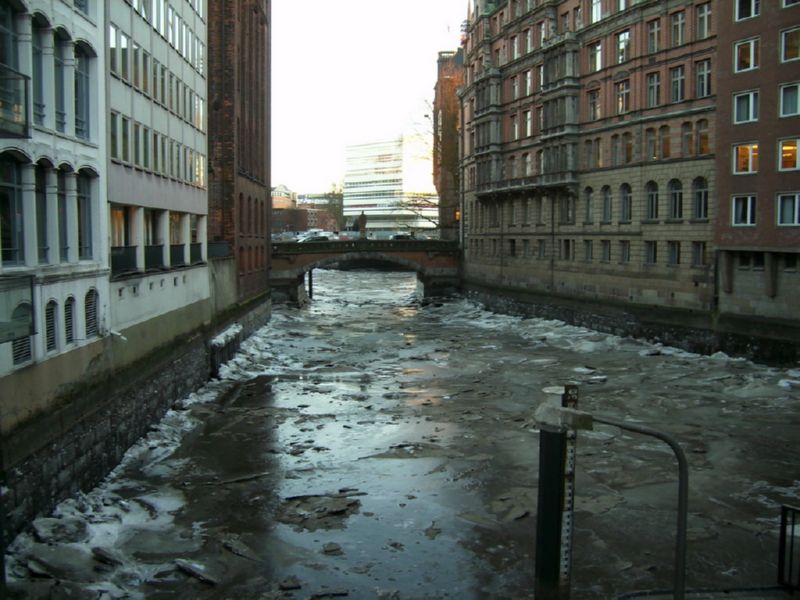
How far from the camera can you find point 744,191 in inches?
1444

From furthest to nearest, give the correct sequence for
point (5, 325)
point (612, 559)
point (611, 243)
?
1. point (611, 243)
2. point (612, 559)
3. point (5, 325)

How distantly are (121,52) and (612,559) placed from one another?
18.0 m

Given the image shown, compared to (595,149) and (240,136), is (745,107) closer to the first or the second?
(595,149)

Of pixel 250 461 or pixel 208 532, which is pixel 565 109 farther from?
pixel 208 532

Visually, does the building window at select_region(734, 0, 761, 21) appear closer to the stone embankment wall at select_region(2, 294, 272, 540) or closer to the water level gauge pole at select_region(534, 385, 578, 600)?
the stone embankment wall at select_region(2, 294, 272, 540)

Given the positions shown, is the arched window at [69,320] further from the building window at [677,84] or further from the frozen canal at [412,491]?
the building window at [677,84]

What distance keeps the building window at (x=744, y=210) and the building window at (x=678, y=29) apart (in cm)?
1004

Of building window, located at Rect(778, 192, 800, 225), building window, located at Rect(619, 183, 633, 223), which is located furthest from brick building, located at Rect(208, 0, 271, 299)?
building window, located at Rect(778, 192, 800, 225)

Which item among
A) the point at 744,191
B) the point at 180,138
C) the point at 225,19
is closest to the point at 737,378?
the point at 744,191

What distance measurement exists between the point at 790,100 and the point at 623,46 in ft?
50.8

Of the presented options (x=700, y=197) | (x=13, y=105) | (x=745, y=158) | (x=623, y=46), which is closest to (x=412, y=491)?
(x=13, y=105)

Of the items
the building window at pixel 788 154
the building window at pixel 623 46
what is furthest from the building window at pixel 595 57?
the building window at pixel 788 154

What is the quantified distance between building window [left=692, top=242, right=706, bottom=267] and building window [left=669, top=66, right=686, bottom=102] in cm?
757

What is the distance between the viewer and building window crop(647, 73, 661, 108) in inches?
1754
